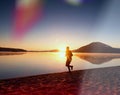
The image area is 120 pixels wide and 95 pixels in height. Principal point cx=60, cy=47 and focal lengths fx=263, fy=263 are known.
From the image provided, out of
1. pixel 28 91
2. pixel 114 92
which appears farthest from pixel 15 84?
pixel 114 92

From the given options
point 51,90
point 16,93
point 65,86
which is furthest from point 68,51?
point 16,93

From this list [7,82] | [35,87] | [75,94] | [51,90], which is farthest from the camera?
[7,82]

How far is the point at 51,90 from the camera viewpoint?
15617 millimetres

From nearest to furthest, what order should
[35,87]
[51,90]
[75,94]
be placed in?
[75,94] → [51,90] → [35,87]

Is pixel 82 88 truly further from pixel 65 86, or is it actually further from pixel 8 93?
pixel 8 93

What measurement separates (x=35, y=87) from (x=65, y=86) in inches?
76.9

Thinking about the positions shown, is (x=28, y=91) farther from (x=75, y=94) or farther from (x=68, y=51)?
(x=68, y=51)

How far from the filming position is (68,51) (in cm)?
2372

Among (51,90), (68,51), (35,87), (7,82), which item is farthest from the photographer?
(68,51)

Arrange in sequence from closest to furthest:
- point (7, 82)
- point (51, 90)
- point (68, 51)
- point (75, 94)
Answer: point (75, 94) → point (51, 90) → point (7, 82) → point (68, 51)

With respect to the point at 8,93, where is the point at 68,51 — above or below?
above

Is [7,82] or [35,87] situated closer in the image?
[35,87]

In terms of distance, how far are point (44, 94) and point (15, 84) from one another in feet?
12.9

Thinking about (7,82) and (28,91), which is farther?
(7,82)
